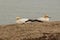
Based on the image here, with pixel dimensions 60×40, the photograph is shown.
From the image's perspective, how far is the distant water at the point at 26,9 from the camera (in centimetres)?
244

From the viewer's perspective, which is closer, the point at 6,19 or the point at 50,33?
the point at 50,33

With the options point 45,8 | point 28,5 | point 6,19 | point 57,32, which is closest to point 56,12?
point 45,8

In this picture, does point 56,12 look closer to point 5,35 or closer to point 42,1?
point 42,1

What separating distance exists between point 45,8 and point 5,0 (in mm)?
723

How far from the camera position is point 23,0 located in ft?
8.27

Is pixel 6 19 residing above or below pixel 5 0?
below

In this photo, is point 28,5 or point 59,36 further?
point 28,5

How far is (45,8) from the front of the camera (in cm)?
254

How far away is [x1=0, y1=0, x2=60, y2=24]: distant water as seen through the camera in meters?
2.44

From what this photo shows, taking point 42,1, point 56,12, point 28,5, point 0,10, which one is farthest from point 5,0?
point 56,12

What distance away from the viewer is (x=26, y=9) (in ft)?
8.16

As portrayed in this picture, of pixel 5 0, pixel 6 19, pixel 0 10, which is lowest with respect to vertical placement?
pixel 6 19

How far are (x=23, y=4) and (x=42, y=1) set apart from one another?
0.35 meters

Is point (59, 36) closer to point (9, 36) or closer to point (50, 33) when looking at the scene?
point (50, 33)
